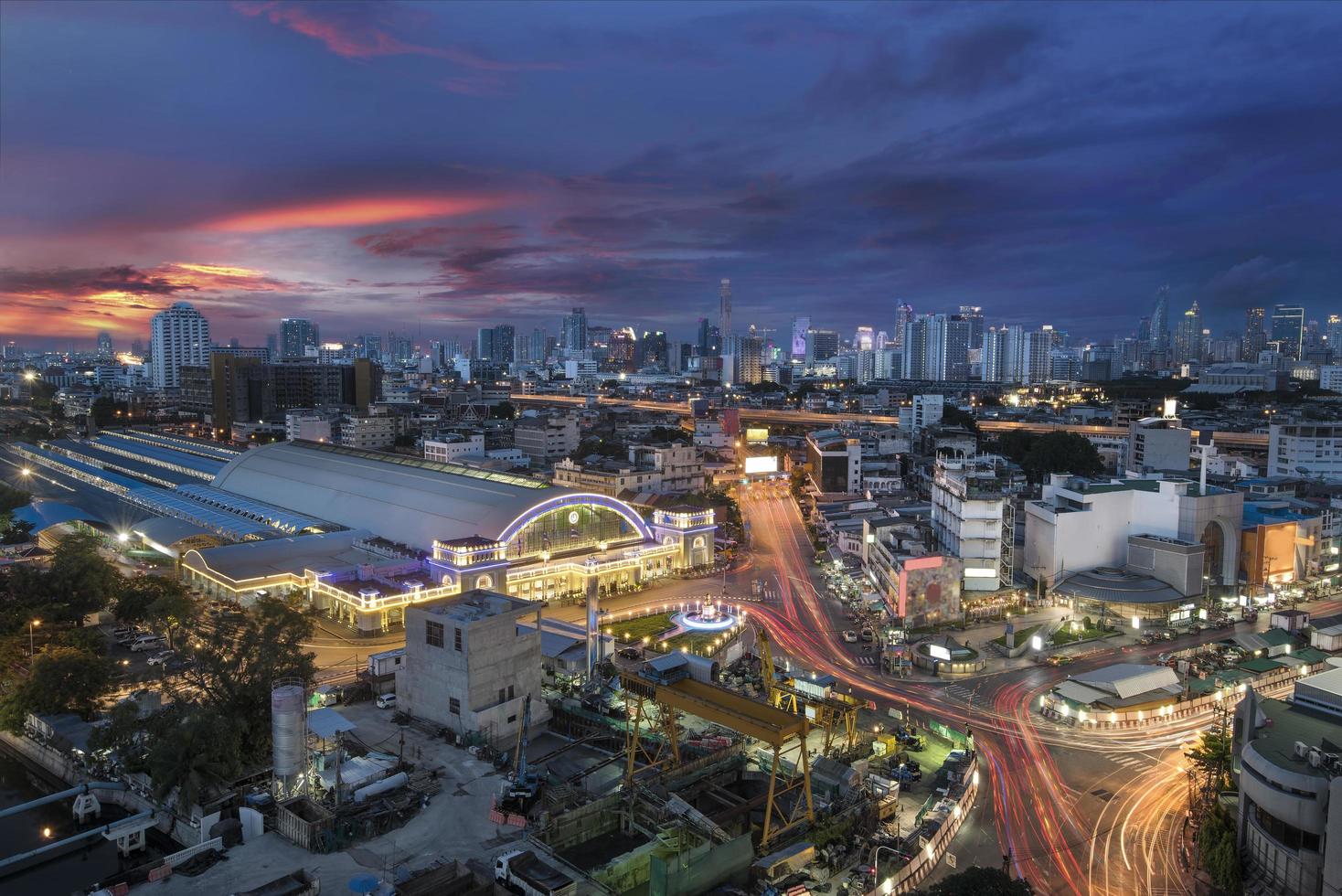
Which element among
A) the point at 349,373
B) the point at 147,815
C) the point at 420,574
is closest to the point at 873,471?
the point at 420,574

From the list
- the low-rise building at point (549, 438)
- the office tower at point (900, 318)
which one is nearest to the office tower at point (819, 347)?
the office tower at point (900, 318)

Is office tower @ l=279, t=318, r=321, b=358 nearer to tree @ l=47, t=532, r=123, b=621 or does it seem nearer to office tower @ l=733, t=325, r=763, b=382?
office tower @ l=733, t=325, r=763, b=382

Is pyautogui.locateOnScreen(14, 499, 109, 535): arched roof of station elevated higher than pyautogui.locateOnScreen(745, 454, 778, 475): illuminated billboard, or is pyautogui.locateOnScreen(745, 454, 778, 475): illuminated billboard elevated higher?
pyautogui.locateOnScreen(745, 454, 778, 475): illuminated billboard

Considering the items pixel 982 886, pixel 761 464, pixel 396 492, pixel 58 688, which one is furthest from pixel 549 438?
pixel 982 886

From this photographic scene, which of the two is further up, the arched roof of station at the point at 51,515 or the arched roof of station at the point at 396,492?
the arched roof of station at the point at 396,492

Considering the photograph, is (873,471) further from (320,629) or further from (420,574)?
(320,629)

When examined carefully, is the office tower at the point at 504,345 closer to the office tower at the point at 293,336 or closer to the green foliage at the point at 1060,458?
the office tower at the point at 293,336

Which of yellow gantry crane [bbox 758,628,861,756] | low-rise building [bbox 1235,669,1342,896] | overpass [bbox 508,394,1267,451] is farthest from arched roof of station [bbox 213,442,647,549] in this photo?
overpass [bbox 508,394,1267,451]
